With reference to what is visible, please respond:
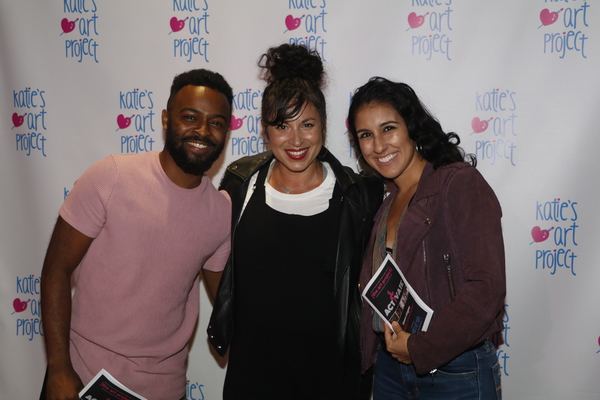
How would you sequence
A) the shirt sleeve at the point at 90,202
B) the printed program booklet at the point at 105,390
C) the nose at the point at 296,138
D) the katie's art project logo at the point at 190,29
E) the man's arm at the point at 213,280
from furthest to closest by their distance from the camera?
the katie's art project logo at the point at 190,29 < the man's arm at the point at 213,280 < the nose at the point at 296,138 < the shirt sleeve at the point at 90,202 < the printed program booklet at the point at 105,390

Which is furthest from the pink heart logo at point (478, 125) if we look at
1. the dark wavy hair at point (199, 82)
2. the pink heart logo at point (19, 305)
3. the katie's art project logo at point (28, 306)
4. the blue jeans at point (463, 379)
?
the pink heart logo at point (19, 305)

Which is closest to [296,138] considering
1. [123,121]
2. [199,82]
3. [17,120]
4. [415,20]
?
[199,82]

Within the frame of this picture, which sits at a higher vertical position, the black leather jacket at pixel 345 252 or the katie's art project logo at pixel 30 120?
the katie's art project logo at pixel 30 120

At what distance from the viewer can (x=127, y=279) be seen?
2076mm

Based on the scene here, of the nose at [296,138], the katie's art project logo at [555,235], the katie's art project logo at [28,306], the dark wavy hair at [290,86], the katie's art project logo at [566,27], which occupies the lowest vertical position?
the katie's art project logo at [28,306]

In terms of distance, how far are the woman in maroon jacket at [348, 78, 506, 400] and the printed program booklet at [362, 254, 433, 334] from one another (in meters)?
0.04

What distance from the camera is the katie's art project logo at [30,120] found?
3268 mm

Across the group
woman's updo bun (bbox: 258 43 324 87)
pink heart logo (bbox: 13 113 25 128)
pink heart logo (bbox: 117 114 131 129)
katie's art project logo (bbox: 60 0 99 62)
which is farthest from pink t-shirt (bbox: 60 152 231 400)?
pink heart logo (bbox: 13 113 25 128)

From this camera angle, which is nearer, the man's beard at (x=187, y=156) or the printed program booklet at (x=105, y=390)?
the printed program booklet at (x=105, y=390)

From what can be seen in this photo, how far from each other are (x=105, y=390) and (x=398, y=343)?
116 cm

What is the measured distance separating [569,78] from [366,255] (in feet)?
5.47

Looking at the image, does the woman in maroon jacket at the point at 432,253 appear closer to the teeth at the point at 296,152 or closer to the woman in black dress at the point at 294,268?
the woman in black dress at the point at 294,268

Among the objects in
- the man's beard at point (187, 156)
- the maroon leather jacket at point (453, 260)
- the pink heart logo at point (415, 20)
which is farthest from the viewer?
the pink heart logo at point (415, 20)

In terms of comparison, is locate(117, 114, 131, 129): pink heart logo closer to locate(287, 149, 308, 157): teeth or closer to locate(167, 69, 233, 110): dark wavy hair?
locate(167, 69, 233, 110): dark wavy hair
